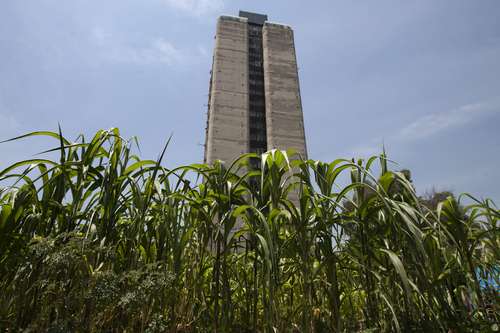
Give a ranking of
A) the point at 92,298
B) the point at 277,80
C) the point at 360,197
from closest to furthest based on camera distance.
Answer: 1. the point at 92,298
2. the point at 360,197
3. the point at 277,80

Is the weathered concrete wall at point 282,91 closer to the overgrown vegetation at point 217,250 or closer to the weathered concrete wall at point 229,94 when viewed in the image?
the weathered concrete wall at point 229,94

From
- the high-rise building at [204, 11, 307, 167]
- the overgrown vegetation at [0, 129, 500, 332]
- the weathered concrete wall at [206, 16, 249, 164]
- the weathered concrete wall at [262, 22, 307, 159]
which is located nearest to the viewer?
the overgrown vegetation at [0, 129, 500, 332]

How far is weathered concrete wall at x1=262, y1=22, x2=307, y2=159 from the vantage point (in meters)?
17.8

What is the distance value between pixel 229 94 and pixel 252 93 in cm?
214

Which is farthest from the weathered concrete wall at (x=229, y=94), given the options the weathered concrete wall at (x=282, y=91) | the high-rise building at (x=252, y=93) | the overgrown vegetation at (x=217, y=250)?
the overgrown vegetation at (x=217, y=250)

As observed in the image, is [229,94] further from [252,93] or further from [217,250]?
[217,250]

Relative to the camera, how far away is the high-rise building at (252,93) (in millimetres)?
17219

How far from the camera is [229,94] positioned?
59.5 ft

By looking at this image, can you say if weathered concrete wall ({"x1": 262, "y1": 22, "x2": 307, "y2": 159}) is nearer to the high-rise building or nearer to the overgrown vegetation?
the high-rise building

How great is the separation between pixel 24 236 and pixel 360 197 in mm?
1016

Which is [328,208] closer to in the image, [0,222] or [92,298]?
[92,298]

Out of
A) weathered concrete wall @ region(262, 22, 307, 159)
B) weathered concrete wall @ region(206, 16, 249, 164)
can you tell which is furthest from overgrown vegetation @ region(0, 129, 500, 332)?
weathered concrete wall @ region(262, 22, 307, 159)

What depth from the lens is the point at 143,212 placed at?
0.81 metres

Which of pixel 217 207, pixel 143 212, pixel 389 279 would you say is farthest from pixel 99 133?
pixel 389 279
